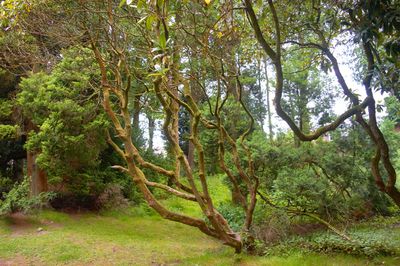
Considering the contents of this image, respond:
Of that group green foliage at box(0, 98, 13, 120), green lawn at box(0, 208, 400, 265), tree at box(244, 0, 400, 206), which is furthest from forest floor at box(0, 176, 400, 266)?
green foliage at box(0, 98, 13, 120)

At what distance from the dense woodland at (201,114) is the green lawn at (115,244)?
15.5 inches

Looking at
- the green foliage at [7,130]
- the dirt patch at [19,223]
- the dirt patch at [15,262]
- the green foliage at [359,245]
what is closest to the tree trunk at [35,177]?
the green foliage at [7,130]

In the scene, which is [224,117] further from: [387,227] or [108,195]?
[387,227]

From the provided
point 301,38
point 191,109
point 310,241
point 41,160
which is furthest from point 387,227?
point 41,160

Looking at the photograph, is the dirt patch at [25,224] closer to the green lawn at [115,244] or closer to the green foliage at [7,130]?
the green lawn at [115,244]

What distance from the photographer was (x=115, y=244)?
783cm

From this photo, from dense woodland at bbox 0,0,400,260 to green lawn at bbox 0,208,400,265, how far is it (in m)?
0.39

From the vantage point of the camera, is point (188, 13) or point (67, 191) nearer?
point (188, 13)

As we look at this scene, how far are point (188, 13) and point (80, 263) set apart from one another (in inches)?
199

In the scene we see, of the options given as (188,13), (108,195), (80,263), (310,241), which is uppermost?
(188,13)

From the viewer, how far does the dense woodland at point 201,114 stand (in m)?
5.82

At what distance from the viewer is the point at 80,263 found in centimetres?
642

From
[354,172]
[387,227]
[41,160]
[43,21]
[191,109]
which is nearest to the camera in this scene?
[191,109]

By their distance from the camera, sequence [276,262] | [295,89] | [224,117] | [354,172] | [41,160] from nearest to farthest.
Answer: [276,262], [354,172], [41,160], [224,117], [295,89]
